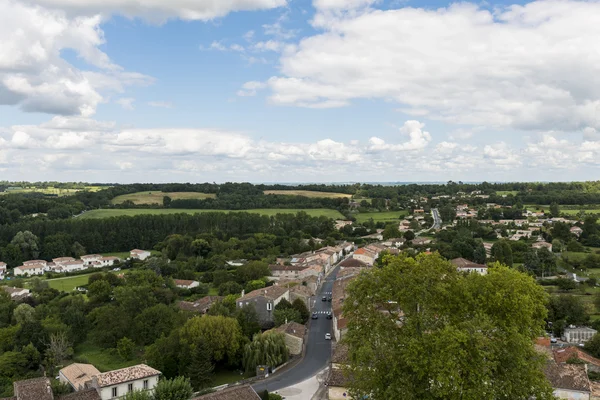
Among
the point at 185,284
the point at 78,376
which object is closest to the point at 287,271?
the point at 185,284

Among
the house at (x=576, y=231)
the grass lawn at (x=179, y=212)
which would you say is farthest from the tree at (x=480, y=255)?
the grass lawn at (x=179, y=212)

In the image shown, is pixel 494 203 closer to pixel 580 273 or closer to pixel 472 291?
pixel 580 273

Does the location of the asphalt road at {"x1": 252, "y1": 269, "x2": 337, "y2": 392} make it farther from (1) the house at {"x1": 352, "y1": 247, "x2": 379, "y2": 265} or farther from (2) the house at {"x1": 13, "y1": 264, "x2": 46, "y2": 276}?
(2) the house at {"x1": 13, "y1": 264, "x2": 46, "y2": 276}

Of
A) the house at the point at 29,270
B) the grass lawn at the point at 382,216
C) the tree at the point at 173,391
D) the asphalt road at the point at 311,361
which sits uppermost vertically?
the grass lawn at the point at 382,216

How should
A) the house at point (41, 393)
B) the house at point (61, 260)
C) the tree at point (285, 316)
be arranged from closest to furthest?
the house at point (41, 393) → the tree at point (285, 316) → the house at point (61, 260)

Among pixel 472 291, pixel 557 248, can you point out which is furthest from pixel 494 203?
pixel 472 291

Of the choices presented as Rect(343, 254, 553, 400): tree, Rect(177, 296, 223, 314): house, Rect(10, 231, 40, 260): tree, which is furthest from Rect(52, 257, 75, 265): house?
Rect(343, 254, 553, 400): tree

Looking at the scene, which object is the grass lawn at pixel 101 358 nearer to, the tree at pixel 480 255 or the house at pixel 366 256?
the house at pixel 366 256

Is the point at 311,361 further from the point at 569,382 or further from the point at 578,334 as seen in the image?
the point at 578,334

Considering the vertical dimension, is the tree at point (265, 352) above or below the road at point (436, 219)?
below
